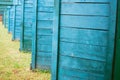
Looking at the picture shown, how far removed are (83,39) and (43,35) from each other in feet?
8.88

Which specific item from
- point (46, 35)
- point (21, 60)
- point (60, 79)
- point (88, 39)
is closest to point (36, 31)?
point (46, 35)

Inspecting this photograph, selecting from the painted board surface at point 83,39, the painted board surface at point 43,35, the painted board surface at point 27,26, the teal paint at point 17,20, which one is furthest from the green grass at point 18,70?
the teal paint at point 17,20

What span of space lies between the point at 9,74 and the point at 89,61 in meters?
2.90

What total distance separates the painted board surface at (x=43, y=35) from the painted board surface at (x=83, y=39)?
2172 mm

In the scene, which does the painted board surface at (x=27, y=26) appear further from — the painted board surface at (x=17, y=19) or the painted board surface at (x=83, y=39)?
the painted board surface at (x=83, y=39)

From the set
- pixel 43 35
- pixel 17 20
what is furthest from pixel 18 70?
pixel 17 20

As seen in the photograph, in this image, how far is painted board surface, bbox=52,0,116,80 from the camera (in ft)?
11.8

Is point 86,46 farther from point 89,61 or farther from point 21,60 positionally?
point 21,60

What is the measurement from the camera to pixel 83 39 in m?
3.90

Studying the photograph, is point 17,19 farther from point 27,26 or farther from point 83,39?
point 83,39

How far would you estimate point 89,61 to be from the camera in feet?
12.7

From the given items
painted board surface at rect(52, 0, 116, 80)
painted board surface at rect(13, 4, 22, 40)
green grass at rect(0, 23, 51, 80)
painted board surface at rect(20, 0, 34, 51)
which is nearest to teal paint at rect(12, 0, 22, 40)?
painted board surface at rect(13, 4, 22, 40)

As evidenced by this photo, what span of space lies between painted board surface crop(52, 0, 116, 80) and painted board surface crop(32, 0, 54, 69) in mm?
2172

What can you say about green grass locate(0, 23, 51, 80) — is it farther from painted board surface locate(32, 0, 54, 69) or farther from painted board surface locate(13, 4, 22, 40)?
painted board surface locate(13, 4, 22, 40)
